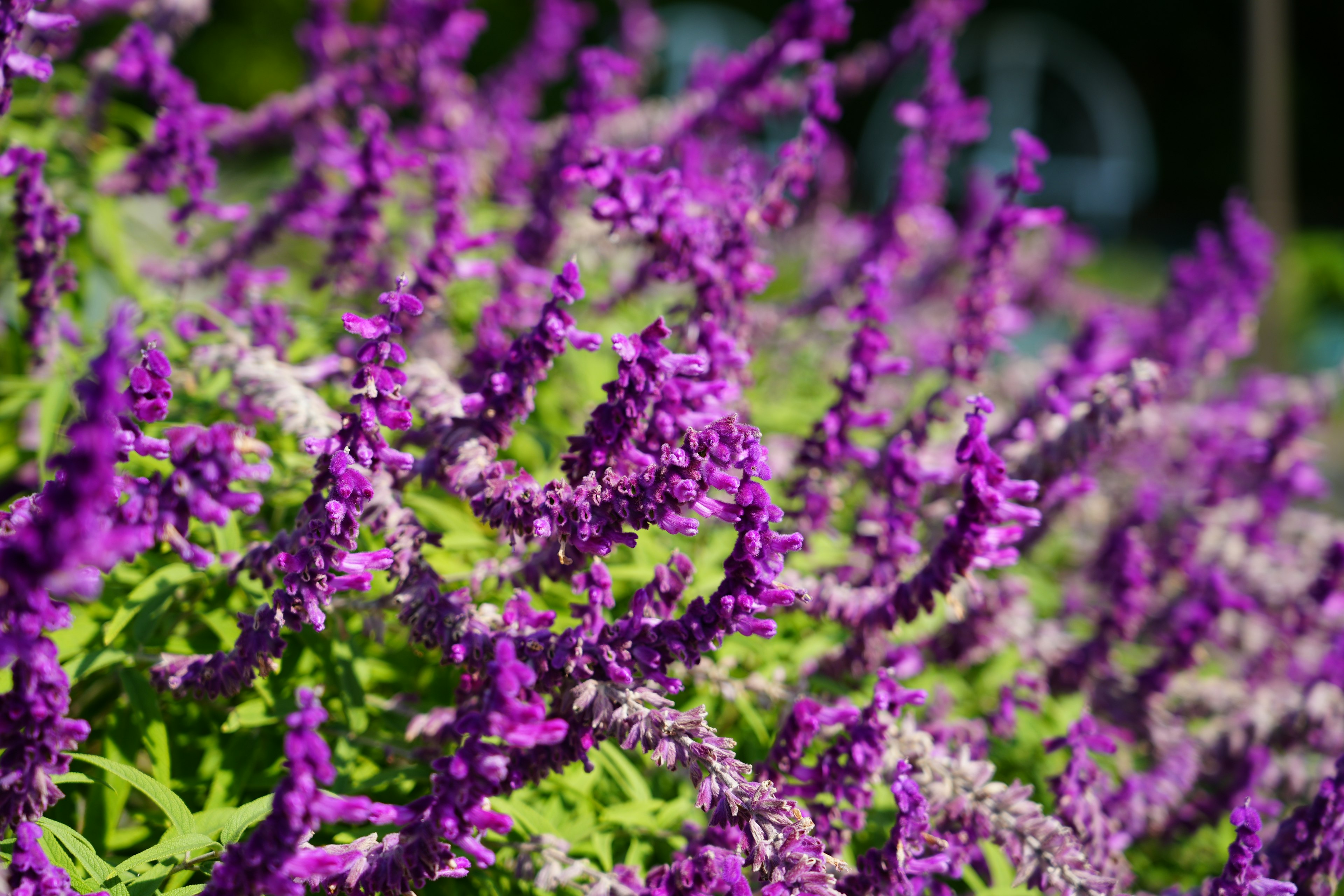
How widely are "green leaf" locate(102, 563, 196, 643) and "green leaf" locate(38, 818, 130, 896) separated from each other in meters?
0.40

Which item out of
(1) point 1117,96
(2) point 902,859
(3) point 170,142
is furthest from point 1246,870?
(1) point 1117,96

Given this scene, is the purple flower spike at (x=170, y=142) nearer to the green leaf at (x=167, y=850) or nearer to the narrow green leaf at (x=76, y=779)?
the narrow green leaf at (x=76, y=779)

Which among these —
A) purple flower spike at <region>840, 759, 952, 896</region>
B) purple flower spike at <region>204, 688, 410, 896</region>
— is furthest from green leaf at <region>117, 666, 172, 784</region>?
purple flower spike at <region>840, 759, 952, 896</region>

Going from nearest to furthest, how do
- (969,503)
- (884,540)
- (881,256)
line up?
1. (969,503)
2. (884,540)
3. (881,256)

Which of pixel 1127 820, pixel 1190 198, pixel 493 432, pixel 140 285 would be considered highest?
pixel 1190 198

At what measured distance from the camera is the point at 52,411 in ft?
8.07

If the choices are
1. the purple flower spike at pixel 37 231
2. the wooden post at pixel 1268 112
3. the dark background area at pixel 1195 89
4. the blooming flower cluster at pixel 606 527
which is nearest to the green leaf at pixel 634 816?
the blooming flower cluster at pixel 606 527

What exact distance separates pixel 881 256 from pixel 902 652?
152cm

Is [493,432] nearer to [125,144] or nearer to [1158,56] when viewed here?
[125,144]

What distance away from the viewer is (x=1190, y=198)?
1181 inches

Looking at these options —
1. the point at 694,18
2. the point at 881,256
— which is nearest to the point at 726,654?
the point at 881,256

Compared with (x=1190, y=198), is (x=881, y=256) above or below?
below

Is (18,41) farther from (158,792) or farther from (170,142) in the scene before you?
(158,792)

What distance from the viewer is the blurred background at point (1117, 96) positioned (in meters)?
15.2
